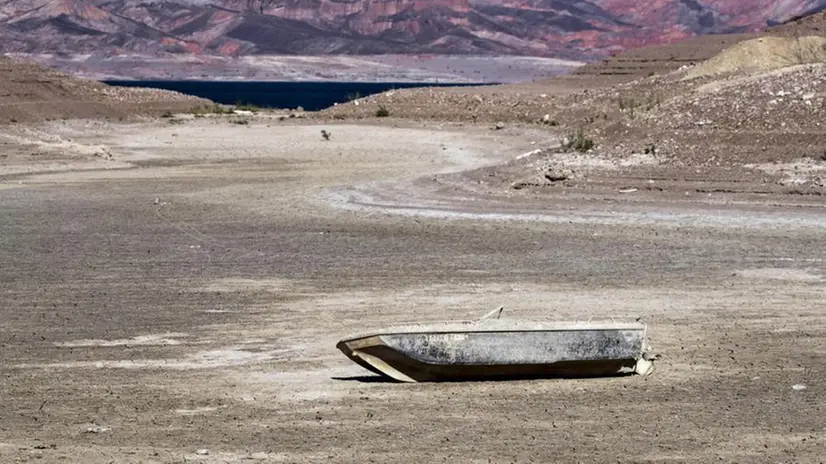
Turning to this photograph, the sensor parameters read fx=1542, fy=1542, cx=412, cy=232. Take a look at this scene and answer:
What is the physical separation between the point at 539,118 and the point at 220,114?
11.2 m

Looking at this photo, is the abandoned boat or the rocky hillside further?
the rocky hillside

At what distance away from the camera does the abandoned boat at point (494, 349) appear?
10.4m

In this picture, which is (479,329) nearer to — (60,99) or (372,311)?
(372,311)

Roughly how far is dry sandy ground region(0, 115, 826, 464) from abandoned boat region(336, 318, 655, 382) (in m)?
0.13

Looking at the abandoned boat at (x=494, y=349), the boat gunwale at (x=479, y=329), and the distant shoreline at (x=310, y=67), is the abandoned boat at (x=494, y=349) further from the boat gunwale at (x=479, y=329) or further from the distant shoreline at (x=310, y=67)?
the distant shoreline at (x=310, y=67)

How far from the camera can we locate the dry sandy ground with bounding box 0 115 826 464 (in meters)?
9.26

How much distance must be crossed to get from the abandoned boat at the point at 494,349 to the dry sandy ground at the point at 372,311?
0.13 m

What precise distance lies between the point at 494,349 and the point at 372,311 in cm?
312

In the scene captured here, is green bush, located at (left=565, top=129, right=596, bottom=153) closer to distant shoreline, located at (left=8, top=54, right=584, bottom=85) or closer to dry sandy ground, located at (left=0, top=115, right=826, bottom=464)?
dry sandy ground, located at (left=0, top=115, right=826, bottom=464)

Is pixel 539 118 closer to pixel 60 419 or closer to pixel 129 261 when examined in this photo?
pixel 129 261

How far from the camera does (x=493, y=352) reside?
34.3 feet

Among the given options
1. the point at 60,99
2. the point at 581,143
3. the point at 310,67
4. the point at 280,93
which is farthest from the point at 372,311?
the point at 310,67

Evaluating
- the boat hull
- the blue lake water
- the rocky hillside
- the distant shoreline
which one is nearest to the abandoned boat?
the boat hull

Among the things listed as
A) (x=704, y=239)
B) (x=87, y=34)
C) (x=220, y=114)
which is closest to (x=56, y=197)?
(x=704, y=239)
